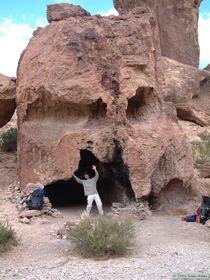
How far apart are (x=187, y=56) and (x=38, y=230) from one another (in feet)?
51.8

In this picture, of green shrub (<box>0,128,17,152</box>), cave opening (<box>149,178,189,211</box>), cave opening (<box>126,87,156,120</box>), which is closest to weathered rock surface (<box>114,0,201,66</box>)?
green shrub (<box>0,128,17,152</box>)

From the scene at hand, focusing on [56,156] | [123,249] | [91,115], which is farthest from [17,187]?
[123,249]

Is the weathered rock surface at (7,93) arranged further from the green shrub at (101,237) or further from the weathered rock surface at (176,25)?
the weathered rock surface at (176,25)

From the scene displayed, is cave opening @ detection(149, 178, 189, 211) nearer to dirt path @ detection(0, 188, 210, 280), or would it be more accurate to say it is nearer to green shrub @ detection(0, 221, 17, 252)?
dirt path @ detection(0, 188, 210, 280)

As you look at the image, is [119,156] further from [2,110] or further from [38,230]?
[2,110]

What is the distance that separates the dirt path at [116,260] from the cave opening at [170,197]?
3.76 ft

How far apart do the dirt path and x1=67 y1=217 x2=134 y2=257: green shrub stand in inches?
7.0

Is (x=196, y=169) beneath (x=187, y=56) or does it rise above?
beneath

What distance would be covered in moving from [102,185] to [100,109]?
1920 millimetres

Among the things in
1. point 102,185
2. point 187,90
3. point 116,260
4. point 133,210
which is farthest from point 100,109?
point 187,90

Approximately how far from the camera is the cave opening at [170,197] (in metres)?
11.5

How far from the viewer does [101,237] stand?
780 centimetres

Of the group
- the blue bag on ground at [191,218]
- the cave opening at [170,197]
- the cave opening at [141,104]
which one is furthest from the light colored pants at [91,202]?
the cave opening at [141,104]

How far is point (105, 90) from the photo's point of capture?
11.2m
